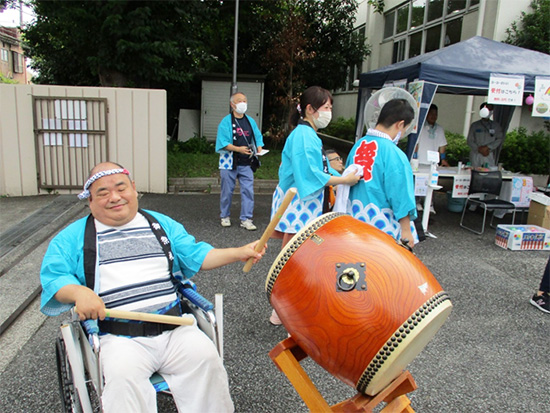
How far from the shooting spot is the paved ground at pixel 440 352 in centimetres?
241

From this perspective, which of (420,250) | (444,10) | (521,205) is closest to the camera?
(420,250)

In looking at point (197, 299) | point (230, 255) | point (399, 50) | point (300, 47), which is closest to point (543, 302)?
point (230, 255)

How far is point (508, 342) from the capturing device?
313 centimetres

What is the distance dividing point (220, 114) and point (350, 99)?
25.1 ft

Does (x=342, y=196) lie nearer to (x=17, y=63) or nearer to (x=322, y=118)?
(x=322, y=118)

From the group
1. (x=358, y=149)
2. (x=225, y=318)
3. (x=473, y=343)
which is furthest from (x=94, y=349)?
(x=473, y=343)

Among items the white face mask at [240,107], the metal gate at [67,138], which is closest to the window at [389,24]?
the metal gate at [67,138]

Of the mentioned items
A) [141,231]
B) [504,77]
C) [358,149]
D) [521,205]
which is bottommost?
[521,205]

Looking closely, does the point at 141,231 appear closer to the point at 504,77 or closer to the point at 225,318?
the point at 225,318

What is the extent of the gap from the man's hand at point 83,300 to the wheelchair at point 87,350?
0.21 feet

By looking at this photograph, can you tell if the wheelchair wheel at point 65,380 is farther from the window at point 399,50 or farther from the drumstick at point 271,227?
the window at point 399,50

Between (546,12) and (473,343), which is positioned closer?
(473,343)

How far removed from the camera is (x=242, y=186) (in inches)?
Answer: 222

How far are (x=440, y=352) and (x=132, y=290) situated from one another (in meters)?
2.11
